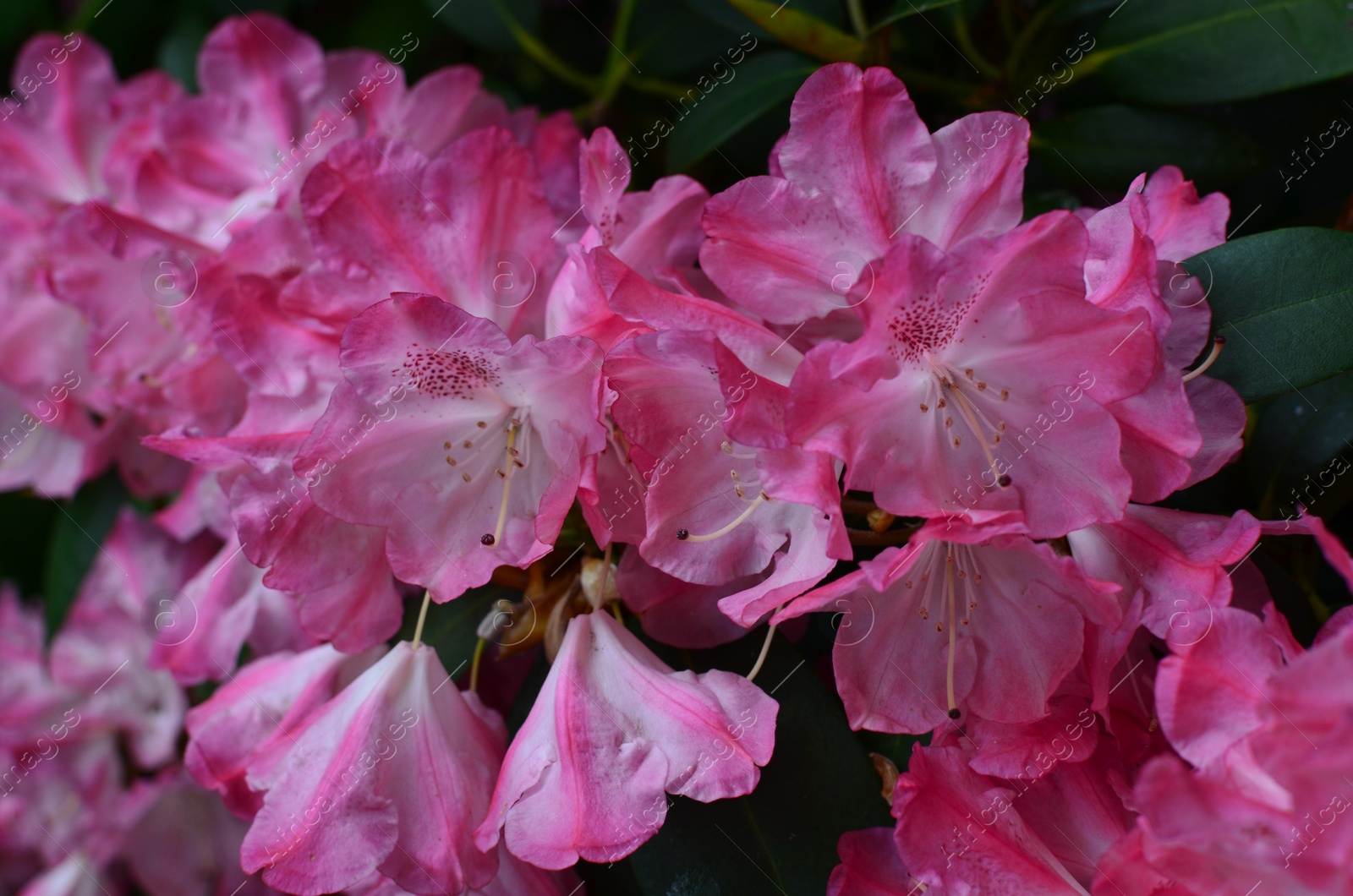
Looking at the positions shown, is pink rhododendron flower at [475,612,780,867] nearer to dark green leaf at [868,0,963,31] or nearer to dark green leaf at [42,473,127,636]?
dark green leaf at [868,0,963,31]

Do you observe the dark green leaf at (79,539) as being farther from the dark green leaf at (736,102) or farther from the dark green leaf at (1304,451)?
the dark green leaf at (1304,451)

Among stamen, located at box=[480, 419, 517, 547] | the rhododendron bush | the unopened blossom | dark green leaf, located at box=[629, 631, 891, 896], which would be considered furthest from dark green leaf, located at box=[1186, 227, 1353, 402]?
the unopened blossom

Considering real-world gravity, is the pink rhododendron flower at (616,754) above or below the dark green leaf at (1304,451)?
above

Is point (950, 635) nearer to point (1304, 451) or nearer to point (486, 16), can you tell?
point (1304, 451)

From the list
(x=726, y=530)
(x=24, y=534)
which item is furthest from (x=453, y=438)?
(x=24, y=534)

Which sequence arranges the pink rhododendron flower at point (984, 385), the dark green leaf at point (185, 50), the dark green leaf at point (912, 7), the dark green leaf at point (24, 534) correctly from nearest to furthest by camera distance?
the pink rhododendron flower at point (984, 385) < the dark green leaf at point (912, 7) < the dark green leaf at point (185, 50) < the dark green leaf at point (24, 534)

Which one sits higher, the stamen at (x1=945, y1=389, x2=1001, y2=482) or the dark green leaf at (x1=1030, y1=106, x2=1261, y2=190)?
the stamen at (x1=945, y1=389, x2=1001, y2=482)

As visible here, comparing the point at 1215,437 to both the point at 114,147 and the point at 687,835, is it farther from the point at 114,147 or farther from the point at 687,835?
the point at 114,147

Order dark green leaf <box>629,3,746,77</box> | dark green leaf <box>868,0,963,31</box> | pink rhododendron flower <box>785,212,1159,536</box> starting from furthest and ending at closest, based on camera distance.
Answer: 1. dark green leaf <box>629,3,746,77</box>
2. dark green leaf <box>868,0,963,31</box>
3. pink rhododendron flower <box>785,212,1159,536</box>

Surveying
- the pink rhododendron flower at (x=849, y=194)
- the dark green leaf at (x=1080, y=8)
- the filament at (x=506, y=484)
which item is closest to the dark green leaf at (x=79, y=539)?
the filament at (x=506, y=484)
